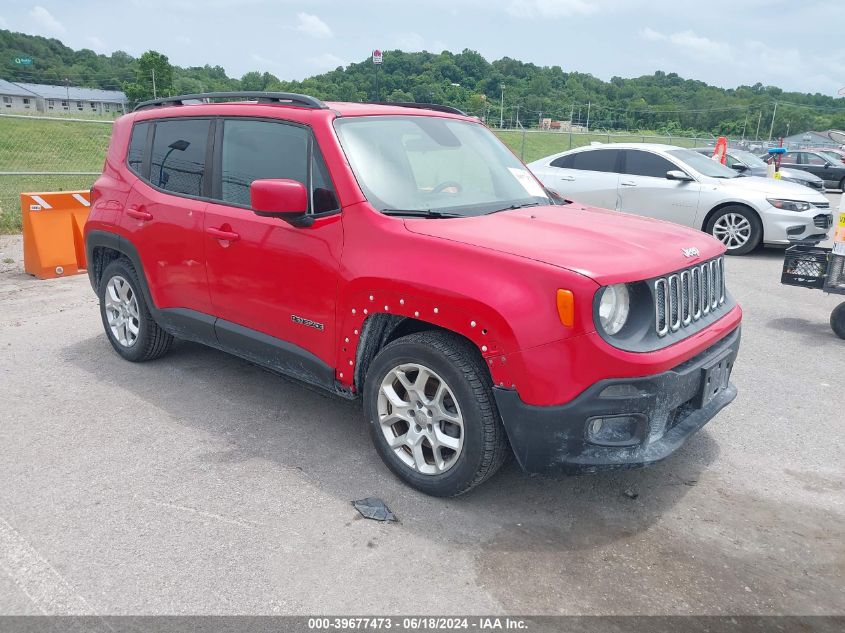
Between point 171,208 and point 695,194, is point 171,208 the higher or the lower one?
the higher one

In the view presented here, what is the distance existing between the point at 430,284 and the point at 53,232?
22.7ft

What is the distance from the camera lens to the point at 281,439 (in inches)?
165

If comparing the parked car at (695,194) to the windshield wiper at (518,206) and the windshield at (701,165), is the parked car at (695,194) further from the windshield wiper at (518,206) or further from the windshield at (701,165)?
the windshield wiper at (518,206)

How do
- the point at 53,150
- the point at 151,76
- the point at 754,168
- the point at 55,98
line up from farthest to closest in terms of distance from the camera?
1. the point at 55,98
2. the point at 151,76
3. the point at 53,150
4. the point at 754,168

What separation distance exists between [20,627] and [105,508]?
0.84 m

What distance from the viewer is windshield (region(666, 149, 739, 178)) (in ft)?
35.5

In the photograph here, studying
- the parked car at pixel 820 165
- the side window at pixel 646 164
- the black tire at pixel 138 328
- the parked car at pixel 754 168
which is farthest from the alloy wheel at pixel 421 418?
the parked car at pixel 820 165

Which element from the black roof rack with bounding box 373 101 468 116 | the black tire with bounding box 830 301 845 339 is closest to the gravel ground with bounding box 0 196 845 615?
the black tire with bounding box 830 301 845 339

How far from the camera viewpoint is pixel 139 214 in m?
4.93

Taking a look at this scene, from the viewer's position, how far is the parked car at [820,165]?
78.2 ft

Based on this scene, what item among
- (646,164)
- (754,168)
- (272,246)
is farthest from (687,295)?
(754,168)

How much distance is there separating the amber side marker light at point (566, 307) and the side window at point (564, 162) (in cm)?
921

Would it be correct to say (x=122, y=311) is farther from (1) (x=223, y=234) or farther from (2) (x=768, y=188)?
(2) (x=768, y=188)

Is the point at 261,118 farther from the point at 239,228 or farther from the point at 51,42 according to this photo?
the point at 51,42
